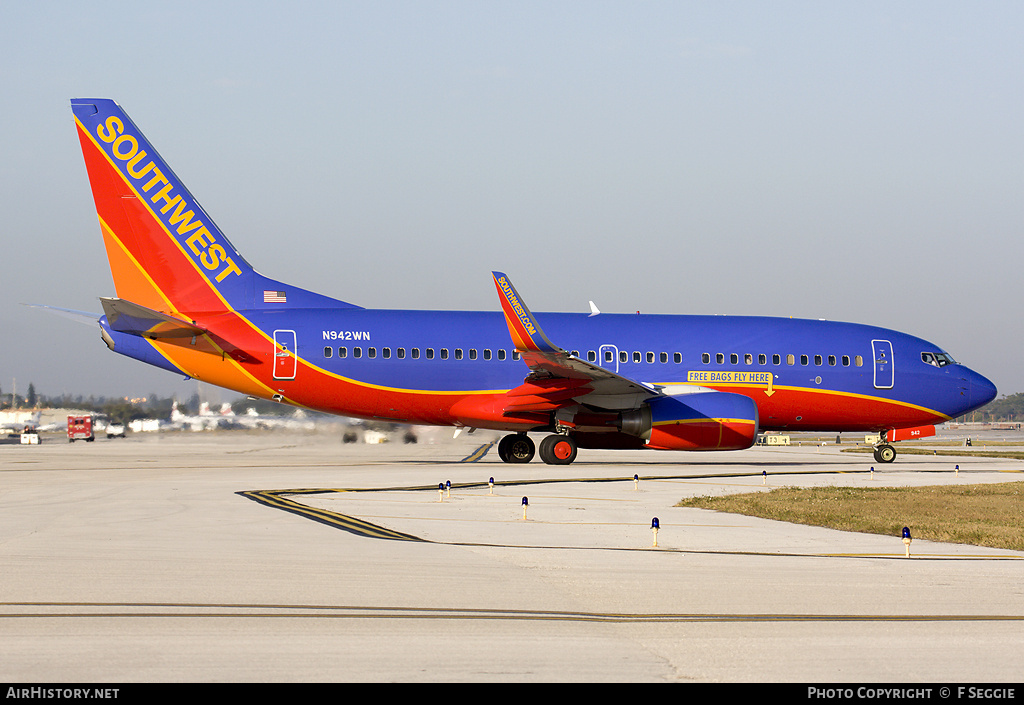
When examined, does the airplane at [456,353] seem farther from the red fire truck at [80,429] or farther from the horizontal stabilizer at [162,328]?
the red fire truck at [80,429]

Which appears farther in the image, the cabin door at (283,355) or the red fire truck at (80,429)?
the red fire truck at (80,429)

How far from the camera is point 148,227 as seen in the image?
2816cm

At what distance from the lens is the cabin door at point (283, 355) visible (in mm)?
28703

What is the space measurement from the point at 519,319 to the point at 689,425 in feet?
20.8

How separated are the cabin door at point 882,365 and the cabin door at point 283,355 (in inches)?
765

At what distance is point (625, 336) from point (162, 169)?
1520cm

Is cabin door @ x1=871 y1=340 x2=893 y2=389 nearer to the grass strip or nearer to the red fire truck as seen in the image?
the grass strip

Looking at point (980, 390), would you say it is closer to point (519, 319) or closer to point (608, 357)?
point (608, 357)

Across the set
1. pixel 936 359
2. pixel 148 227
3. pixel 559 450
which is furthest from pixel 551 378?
pixel 936 359

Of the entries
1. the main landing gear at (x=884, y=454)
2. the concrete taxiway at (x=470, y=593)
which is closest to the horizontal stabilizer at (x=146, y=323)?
the concrete taxiway at (x=470, y=593)

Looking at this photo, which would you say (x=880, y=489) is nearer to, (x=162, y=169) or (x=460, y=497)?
(x=460, y=497)

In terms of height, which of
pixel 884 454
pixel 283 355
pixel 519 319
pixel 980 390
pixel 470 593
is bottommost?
pixel 470 593

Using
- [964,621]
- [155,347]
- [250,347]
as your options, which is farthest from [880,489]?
[155,347]

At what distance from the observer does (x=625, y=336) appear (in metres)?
31.3
